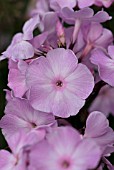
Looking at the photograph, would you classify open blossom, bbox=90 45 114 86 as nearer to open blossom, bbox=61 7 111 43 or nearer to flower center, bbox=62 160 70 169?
open blossom, bbox=61 7 111 43

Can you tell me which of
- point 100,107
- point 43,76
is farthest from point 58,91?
point 100,107

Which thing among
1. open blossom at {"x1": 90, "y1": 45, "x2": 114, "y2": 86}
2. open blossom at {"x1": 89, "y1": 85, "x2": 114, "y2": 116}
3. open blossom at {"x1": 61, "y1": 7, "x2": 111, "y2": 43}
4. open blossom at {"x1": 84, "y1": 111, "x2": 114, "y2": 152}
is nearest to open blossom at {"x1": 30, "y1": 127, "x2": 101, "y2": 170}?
open blossom at {"x1": 84, "y1": 111, "x2": 114, "y2": 152}

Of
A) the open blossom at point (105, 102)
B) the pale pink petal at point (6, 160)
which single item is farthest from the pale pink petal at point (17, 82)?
the open blossom at point (105, 102)

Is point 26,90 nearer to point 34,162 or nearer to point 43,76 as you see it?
point 43,76

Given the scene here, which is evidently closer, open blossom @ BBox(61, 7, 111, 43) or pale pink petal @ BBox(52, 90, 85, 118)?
pale pink petal @ BBox(52, 90, 85, 118)

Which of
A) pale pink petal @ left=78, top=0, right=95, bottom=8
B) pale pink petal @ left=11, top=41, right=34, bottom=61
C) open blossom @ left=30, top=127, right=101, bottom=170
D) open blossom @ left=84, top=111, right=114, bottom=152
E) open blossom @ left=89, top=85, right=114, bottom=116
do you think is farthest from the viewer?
open blossom @ left=89, top=85, right=114, bottom=116

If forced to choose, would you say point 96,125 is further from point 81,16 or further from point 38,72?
point 81,16

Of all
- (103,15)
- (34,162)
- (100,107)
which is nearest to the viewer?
(34,162)
